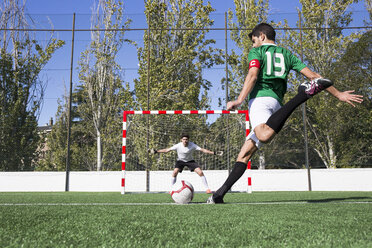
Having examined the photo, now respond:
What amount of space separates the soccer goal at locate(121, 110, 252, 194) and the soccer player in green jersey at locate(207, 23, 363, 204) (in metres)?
6.70

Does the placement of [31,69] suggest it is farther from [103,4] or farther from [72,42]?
[103,4]

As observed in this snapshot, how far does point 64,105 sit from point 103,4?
8.41 meters

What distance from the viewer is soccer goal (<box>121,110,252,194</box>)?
36.2ft

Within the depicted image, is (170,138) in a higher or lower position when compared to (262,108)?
higher

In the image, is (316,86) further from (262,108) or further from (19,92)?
(19,92)

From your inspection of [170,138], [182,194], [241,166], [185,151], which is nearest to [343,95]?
[241,166]

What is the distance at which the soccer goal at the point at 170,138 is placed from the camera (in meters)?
11.0

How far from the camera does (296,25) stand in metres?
13.2

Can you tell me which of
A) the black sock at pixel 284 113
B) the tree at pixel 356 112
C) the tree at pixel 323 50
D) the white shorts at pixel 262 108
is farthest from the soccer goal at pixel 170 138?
the black sock at pixel 284 113

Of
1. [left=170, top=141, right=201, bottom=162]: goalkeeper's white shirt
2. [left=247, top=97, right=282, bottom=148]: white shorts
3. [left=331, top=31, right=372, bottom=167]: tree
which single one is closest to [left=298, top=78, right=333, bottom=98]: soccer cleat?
[left=247, top=97, right=282, bottom=148]: white shorts

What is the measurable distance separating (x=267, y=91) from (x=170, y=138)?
26.8 feet

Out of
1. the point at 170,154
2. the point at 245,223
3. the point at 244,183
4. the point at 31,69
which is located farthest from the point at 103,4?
the point at 245,223

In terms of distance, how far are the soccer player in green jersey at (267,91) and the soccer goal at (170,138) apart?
670cm

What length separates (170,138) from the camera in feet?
38.6
